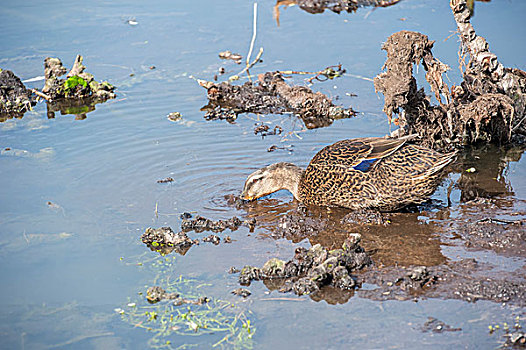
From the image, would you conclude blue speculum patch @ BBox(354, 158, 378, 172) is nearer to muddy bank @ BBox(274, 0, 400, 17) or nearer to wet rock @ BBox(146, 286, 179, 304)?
wet rock @ BBox(146, 286, 179, 304)

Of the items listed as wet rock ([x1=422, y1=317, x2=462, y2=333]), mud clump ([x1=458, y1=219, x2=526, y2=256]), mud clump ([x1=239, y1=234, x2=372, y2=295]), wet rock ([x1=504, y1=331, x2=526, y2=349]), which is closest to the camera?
wet rock ([x1=504, y1=331, x2=526, y2=349])

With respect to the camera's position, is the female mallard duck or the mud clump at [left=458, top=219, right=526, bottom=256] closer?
the mud clump at [left=458, top=219, right=526, bottom=256]

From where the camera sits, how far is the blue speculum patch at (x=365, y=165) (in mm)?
7008

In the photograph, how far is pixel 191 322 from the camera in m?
5.22

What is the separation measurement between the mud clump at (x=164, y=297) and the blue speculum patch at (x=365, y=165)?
255 centimetres

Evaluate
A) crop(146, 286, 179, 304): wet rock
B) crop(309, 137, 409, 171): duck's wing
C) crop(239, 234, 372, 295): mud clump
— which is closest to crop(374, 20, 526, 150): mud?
crop(309, 137, 409, 171): duck's wing

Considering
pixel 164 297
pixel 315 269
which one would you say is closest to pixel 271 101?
pixel 315 269

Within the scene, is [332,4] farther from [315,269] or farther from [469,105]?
[315,269]

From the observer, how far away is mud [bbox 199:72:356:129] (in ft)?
33.4

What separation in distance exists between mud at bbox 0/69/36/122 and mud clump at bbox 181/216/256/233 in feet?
17.0

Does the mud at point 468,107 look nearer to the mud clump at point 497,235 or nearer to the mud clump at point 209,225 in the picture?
the mud clump at point 497,235

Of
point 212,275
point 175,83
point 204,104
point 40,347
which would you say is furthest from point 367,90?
point 40,347

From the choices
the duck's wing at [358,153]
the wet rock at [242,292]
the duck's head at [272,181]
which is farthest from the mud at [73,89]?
the wet rock at [242,292]

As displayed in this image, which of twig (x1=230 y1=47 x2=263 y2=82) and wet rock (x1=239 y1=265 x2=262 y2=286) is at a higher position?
twig (x1=230 y1=47 x2=263 y2=82)
